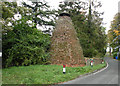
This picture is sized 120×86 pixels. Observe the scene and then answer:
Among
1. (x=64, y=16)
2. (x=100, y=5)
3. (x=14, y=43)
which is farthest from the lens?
(x=100, y=5)

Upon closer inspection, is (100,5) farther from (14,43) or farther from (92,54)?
(14,43)

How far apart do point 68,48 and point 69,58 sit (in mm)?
1280

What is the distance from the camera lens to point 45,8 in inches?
1000

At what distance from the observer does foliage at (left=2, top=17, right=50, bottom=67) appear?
46.4 ft

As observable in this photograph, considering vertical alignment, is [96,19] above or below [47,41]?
above

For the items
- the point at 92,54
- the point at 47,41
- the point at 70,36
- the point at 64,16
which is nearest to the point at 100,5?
the point at 92,54

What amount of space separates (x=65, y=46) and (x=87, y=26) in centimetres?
1133

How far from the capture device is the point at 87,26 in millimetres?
26547

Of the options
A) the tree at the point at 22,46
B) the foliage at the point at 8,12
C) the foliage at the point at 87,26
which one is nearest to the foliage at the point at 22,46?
the tree at the point at 22,46

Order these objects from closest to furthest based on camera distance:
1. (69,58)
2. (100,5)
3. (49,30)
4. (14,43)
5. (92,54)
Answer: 1. (14,43)
2. (69,58)
3. (92,54)
4. (49,30)
5. (100,5)

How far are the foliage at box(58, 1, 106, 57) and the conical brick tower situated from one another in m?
7.05

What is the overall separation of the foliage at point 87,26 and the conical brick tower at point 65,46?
7053 mm

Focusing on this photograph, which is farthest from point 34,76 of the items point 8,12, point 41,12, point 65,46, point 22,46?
point 41,12

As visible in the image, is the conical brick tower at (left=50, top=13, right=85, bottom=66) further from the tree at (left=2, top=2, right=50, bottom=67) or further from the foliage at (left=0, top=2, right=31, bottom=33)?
the foliage at (left=0, top=2, right=31, bottom=33)
